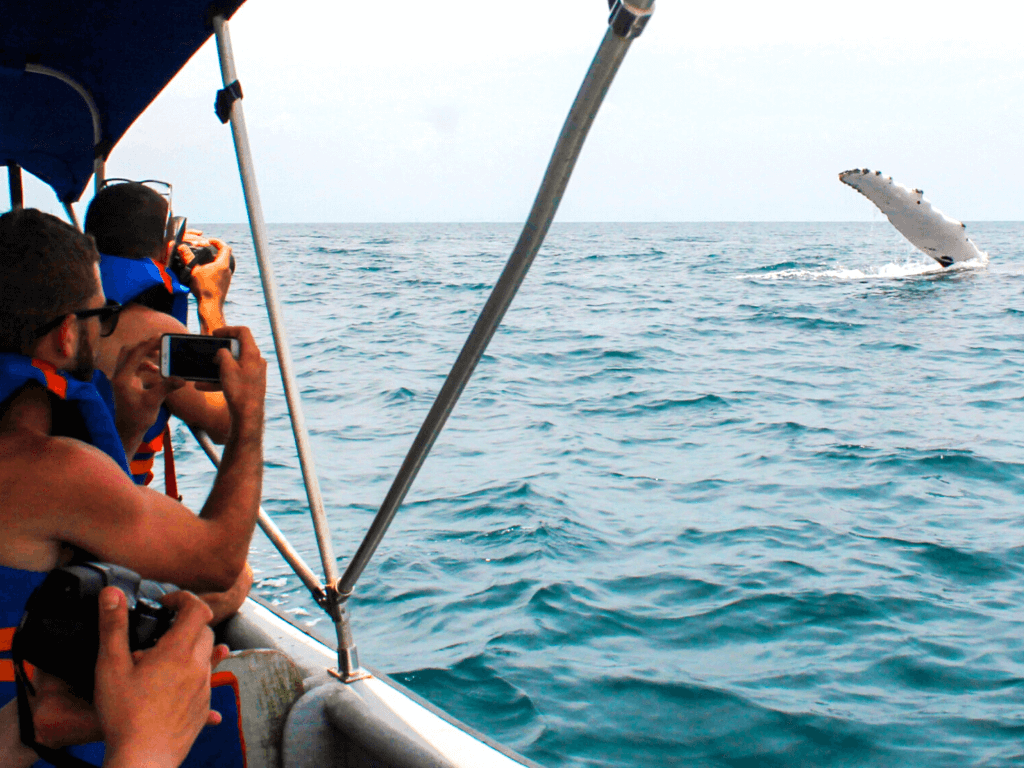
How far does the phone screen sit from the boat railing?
31 centimetres

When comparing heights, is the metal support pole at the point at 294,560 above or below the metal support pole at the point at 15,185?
below

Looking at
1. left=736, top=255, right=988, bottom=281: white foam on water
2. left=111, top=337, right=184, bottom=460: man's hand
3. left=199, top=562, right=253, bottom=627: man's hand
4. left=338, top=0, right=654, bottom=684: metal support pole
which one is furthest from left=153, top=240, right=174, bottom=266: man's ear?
left=736, top=255, right=988, bottom=281: white foam on water

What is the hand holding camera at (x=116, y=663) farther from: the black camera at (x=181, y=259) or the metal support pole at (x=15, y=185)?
the metal support pole at (x=15, y=185)

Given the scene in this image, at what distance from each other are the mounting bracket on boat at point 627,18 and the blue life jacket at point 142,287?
1695mm

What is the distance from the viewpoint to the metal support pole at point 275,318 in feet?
6.86

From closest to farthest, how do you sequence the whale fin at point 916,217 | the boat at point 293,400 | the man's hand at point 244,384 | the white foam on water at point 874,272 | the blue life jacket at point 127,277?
the boat at point 293,400, the man's hand at point 244,384, the blue life jacket at point 127,277, the whale fin at point 916,217, the white foam on water at point 874,272

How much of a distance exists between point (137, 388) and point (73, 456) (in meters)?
0.90

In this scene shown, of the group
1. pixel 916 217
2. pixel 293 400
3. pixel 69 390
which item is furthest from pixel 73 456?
pixel 916 217

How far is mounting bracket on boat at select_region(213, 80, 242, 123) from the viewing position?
220 cm

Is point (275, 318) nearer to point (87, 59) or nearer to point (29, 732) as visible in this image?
point (29, 732)

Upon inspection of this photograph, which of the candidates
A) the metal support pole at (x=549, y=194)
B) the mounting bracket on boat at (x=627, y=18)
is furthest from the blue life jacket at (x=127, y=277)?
the mounting bracket on boat at (x=627, y=18)

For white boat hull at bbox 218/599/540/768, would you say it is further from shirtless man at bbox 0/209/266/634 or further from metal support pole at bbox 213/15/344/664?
shirtless man at bbox 0/209/266/634

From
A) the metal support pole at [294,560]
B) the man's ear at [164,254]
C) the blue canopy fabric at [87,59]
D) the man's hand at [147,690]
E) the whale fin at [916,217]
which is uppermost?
the whale fin at [916,217]

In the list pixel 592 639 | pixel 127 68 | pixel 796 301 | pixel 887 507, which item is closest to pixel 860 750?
pixel 592 639
